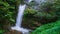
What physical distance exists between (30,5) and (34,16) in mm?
1135

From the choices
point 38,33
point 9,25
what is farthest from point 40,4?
point 38,33

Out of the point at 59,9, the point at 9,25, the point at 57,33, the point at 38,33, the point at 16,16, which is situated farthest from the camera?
the point at 16,16

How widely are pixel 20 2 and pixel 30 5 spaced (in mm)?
828

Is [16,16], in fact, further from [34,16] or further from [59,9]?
[59,9]

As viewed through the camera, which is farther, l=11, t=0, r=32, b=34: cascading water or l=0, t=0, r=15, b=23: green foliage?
l=11, t=0, r=32, b=34: cascading water

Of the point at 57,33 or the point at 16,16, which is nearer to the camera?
the point at 57,33

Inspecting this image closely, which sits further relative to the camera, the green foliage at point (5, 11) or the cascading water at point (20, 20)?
the cascading water at point (20, 20)

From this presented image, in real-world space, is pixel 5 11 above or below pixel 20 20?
above

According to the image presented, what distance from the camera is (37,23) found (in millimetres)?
10570

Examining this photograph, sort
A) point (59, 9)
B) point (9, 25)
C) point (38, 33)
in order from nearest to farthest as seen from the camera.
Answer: point (38, 33) < point (59, 9) < point (9, 25)

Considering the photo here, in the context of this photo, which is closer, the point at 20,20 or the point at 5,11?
the point at 5,11

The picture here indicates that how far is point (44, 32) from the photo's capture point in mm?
8312

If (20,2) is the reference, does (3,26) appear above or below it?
below

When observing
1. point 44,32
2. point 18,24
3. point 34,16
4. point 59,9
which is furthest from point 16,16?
point 44,32
